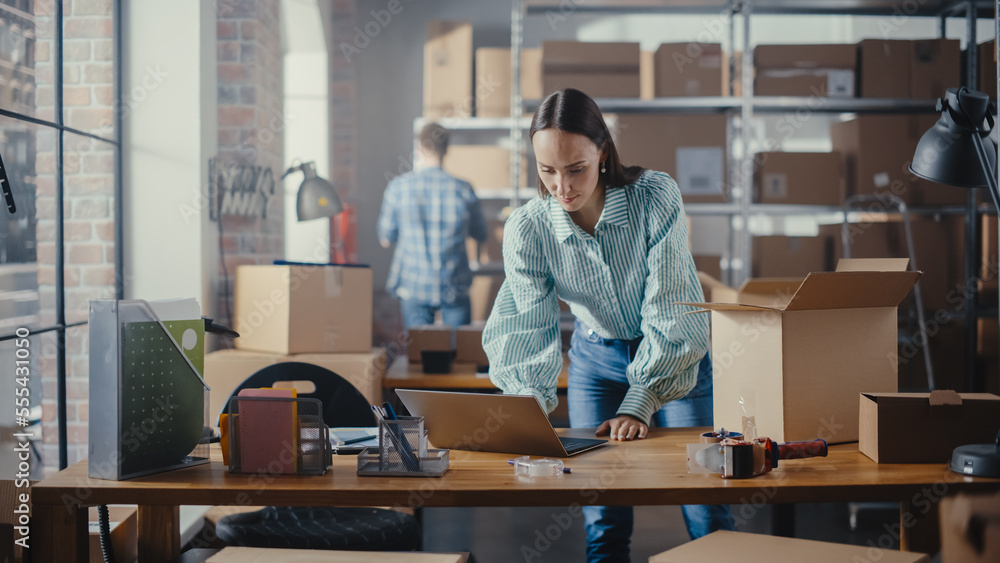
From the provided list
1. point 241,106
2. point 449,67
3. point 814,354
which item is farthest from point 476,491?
point 449,67

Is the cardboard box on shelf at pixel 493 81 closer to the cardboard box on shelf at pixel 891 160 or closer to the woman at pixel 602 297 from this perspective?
the cardboard box on shelf at pixel 891 160

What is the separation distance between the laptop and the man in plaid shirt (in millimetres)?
2457

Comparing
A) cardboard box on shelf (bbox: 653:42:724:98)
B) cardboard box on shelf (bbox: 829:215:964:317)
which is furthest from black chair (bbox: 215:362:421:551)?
cardboard box on shelf (bbox: 829:215:964:317)

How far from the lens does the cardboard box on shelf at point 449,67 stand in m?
4.26

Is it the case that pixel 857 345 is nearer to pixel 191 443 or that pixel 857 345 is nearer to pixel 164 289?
pixel 191 443

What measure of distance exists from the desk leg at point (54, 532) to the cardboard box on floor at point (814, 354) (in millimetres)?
1132

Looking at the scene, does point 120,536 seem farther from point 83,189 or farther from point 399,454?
point 83,189

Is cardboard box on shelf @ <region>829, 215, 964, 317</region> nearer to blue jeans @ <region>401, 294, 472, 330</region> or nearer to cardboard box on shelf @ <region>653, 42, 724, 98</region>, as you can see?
cardboard box on shelf @ <region>653, 42, 724, 98</region>

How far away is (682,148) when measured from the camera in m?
3.83

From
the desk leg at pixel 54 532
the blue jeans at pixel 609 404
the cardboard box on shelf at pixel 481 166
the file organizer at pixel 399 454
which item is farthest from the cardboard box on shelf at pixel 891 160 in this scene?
the desk leg at pixel 54 532

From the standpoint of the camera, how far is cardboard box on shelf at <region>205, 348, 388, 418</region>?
2613mm

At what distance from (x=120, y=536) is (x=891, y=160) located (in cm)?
354

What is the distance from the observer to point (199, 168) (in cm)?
266

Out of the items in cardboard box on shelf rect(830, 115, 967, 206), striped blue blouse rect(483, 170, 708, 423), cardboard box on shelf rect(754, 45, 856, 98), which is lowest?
striped blue blouse rect(483, 170, 708, 423)
